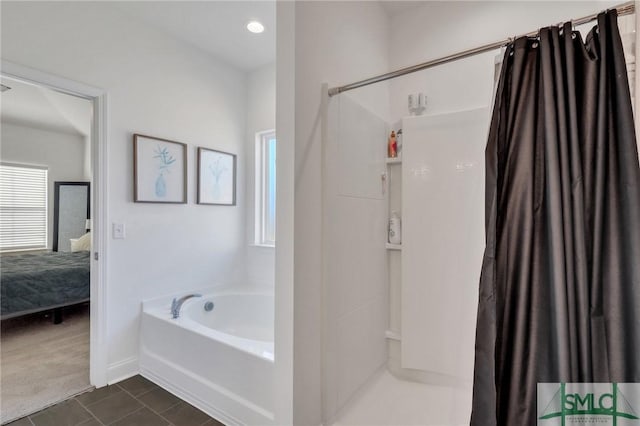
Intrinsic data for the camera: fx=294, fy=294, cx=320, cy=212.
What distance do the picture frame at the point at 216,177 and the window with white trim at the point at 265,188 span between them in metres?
0.25

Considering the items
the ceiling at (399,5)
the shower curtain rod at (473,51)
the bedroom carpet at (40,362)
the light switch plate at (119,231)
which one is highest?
the ceiling at (399,5)

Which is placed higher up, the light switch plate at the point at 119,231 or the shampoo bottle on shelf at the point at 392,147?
the shampoo bottle on shelf at the point at 392,147

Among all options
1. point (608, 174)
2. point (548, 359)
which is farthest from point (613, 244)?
point (548, 359)

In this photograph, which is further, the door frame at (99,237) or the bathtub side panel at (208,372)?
the door frame at (99,237)

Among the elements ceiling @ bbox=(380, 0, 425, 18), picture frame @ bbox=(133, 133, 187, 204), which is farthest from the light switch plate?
ceiling @ bbox=(380, 0, 425, 18)

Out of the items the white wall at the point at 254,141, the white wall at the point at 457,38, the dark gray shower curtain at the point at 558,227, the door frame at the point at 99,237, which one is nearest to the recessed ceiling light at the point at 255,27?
the white wall at the point at 254,141

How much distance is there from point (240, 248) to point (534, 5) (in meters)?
2.98

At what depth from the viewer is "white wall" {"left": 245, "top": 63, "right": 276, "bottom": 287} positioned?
2906 mm

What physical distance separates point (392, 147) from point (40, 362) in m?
3.17

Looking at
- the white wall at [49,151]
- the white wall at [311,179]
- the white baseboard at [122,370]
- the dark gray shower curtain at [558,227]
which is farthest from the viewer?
the white wall at [49,151]

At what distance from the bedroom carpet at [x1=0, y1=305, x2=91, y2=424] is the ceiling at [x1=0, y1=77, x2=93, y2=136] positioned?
2.40 metres

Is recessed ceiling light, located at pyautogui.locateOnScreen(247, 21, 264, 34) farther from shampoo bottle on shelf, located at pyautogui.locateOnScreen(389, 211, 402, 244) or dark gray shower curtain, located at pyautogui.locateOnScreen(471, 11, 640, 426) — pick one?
dark gray shower curtain, located at pyautogui.locateOnScreen(471, 11, 640, 426)

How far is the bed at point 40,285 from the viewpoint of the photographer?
2.84 meters

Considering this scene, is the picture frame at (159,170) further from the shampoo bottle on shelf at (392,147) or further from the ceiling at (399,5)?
the ceiling at (399,5)
